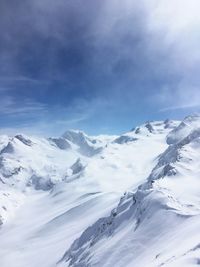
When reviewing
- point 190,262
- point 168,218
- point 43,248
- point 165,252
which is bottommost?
point 190,262

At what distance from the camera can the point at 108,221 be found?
346 ft

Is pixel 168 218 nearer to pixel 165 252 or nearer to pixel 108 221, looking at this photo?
pixel 165 252

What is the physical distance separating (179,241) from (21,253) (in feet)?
476

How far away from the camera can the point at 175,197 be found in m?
91.2

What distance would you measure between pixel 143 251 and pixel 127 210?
32.3 meters

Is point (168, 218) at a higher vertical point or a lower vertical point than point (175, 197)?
lower

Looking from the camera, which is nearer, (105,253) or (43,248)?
(105,253)

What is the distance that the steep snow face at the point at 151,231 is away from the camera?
60.0 metres

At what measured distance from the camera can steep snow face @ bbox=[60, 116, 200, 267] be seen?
197ft

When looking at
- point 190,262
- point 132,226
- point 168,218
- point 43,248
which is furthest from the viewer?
point 43,248

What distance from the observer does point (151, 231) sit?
77.1 metres

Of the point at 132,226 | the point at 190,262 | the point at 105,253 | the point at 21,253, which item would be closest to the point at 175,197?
the point at 132,226

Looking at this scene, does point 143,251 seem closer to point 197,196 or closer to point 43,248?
point 197,196

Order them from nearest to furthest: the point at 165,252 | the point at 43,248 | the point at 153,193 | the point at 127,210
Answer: the point at 165,252 < the point at 153,193 < the point at 127,210 < the point at 43,248
